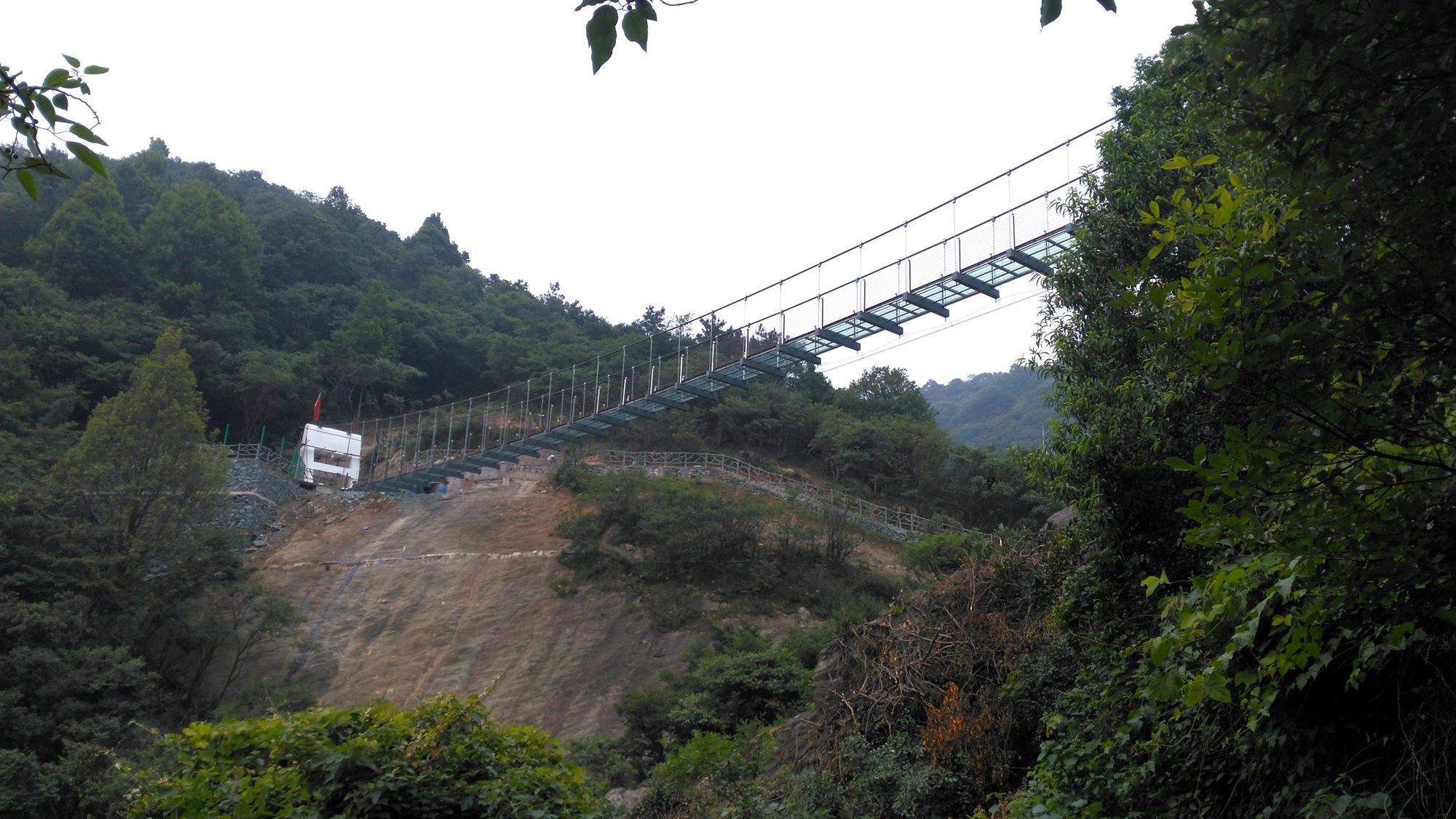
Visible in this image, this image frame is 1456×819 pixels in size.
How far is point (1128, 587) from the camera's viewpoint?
7.89 m

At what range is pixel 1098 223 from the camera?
8.86 meters

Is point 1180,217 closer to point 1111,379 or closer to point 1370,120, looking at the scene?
point 1370,120

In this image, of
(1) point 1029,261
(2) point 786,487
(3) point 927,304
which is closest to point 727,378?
(3) point 927,304

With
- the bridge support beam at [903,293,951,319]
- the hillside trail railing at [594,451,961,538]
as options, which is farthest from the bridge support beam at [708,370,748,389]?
the hillside trail railing at [594,451,961,538]

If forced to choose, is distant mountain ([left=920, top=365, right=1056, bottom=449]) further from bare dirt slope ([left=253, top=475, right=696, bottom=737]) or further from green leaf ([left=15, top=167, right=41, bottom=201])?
green leaf ([left=15, top=167, right=41, bottom=201])

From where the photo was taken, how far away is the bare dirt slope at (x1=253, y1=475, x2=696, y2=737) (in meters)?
22.1

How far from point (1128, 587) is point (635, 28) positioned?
6.61 metres

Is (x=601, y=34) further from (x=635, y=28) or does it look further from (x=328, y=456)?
(x=328, y=456)

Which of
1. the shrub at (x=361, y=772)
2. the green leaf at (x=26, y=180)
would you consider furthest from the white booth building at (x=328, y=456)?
the green leaf at (x=26, y=180)

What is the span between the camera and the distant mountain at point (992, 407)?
54594 mm

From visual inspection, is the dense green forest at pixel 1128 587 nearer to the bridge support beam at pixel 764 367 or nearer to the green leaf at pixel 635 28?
the green leaf at pixel 635 28

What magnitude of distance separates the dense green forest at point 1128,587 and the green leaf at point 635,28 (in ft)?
6.39

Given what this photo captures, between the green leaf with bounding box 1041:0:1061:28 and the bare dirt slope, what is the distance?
19.0 metres

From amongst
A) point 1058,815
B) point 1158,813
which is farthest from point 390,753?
point 1158,813
